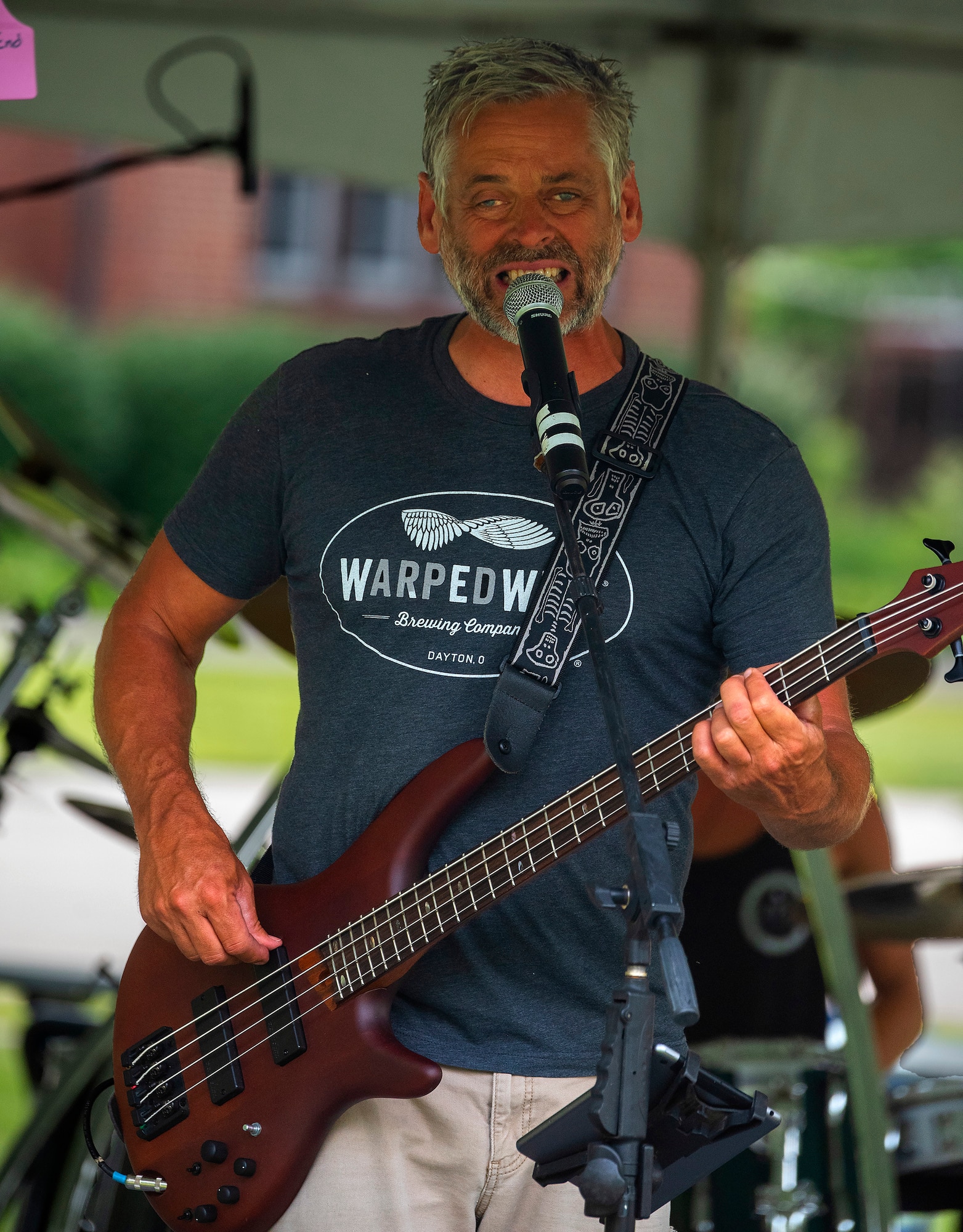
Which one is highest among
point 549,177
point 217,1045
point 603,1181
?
point 549,177

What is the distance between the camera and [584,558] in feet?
5.71

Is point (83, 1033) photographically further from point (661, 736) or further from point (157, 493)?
point (157, 493)

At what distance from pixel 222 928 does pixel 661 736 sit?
0.58 m

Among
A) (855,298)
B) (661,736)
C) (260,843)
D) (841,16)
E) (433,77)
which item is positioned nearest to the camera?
(661,736)

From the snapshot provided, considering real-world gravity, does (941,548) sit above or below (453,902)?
above

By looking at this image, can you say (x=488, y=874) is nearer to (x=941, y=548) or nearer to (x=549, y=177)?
(x=941, y=548)

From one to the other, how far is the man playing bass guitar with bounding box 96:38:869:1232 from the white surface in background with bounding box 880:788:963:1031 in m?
3.58

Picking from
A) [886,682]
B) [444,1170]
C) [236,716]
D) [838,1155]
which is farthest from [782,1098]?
[236,716]

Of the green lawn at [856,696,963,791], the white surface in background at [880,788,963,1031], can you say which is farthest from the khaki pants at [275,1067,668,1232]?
the green lawn at [856,696,963,791]

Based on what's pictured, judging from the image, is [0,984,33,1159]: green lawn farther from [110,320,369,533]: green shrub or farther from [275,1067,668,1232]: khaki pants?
[110,320,369,533]: green shrub

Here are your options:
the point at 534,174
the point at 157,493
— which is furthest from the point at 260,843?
the point at 157,493

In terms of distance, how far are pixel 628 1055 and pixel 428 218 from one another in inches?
48.3

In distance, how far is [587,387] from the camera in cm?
188

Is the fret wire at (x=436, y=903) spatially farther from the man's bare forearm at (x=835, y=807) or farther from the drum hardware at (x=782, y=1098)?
the drum hardware at (x=782, y=1098)
